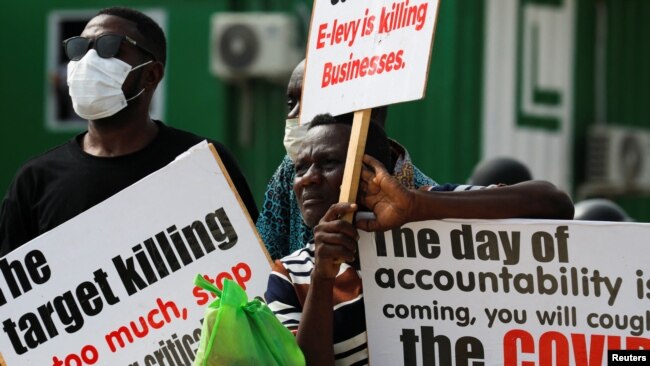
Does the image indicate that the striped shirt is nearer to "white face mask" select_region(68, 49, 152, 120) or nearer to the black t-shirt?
the black t-shirt

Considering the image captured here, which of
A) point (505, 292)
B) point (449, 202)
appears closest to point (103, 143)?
point (449, 202)

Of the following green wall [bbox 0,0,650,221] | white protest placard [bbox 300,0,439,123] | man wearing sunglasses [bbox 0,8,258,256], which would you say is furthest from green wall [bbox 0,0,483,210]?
white protest placard [bbox 300,0,439,123]

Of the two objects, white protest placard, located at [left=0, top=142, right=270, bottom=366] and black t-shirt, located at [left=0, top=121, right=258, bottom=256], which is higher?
black t-shirt, located at [left=0, top=121, right=258, bottom=256]

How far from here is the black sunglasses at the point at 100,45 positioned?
490 centimetres

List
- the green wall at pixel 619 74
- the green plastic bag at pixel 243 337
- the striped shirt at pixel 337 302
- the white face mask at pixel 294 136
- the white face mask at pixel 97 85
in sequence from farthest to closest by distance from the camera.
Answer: the green wall at pixel 619 74 < the white face mask at pixel 97 85 < the white face mask at pixel 294 136 < the striped shirt at pixel 337 302 < the green plastic bag at pixel 243 337

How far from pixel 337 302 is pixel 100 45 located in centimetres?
153

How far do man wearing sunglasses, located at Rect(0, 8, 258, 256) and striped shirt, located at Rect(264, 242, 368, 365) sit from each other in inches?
33.3

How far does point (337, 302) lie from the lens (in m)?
3.91

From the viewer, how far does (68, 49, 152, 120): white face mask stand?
4.84 meters

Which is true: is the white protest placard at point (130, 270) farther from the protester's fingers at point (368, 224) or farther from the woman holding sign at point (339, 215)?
the protester's fingers at point (368, 224)

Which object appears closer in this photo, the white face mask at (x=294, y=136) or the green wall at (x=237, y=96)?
the white face mask at (x=294, y=136)

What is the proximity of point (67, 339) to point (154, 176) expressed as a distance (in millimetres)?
583

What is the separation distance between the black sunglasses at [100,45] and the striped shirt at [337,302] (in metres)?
1.31

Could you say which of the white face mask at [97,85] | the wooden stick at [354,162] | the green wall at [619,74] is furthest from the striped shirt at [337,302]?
the green wall at [619,74]
